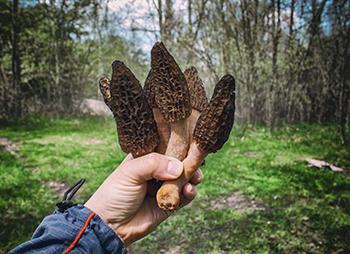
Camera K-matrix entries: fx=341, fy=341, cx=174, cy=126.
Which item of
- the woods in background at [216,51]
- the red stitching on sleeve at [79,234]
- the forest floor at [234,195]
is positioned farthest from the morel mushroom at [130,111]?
the woods in background at [216,51]

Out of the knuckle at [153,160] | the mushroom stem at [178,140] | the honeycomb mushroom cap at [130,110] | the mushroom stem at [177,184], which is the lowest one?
the mushroom stem at [177,184]

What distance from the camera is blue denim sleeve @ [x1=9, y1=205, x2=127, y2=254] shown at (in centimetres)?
128

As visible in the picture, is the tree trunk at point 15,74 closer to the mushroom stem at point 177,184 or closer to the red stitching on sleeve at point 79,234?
the red stitching on sleeve at point 79,234

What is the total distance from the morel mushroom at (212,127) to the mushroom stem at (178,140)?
0.06m

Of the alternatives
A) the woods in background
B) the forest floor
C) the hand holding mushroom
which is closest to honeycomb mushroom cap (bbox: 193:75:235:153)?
the hand holding mushroom

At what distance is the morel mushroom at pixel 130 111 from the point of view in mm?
1376

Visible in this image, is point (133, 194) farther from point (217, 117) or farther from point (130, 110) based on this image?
point (217, 117)

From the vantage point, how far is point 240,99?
39.5 ft

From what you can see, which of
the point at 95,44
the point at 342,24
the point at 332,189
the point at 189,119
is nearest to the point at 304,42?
the point at 342,24

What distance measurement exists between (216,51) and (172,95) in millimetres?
10063

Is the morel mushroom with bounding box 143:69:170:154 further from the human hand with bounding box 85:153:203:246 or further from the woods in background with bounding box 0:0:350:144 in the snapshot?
the woods in background with bounding box 0:0:350:144

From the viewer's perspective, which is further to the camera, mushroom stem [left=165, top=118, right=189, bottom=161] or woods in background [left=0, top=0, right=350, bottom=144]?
woods in background [left=0, top=0, right=350, bottom=144]

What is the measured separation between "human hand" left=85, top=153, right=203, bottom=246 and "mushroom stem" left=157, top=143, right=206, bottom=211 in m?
0.04

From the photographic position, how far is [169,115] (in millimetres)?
1427
